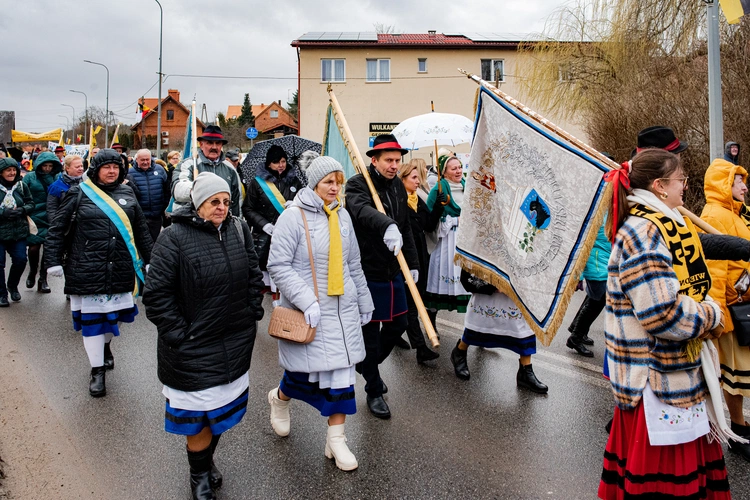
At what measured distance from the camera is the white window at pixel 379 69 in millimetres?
33344

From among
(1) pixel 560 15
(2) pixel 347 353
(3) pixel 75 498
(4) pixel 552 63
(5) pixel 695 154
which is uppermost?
(1) pixel 560 15

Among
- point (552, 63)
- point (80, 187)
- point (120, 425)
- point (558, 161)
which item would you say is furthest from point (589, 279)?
point (552, 63)

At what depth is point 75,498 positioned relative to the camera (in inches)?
129

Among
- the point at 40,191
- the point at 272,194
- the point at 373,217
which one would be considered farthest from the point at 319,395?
the point at 40,191

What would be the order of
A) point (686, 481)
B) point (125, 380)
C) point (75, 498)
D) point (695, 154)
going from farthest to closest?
point (695, 154) → point (125, 380) → point (75, 498) → point (686, 481)

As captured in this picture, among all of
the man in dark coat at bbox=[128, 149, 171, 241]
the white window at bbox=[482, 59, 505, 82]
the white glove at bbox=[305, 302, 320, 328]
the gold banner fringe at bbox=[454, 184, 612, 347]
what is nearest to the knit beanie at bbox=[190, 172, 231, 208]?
the white glove at bbox=[305, 302, 320, 328]

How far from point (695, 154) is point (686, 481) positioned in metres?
10.1

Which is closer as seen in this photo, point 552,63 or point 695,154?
point 695,154

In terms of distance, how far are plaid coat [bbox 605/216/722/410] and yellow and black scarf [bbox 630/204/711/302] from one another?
0.17 feet

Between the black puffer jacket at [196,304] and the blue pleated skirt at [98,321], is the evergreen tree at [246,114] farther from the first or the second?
the black puffer jacket at [196,304]

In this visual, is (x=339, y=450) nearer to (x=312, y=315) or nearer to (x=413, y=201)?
(x=312, y=315)

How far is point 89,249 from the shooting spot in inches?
187

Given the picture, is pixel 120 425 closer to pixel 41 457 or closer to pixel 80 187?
pixel 41 457

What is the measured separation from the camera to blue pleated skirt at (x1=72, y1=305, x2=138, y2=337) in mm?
4801
